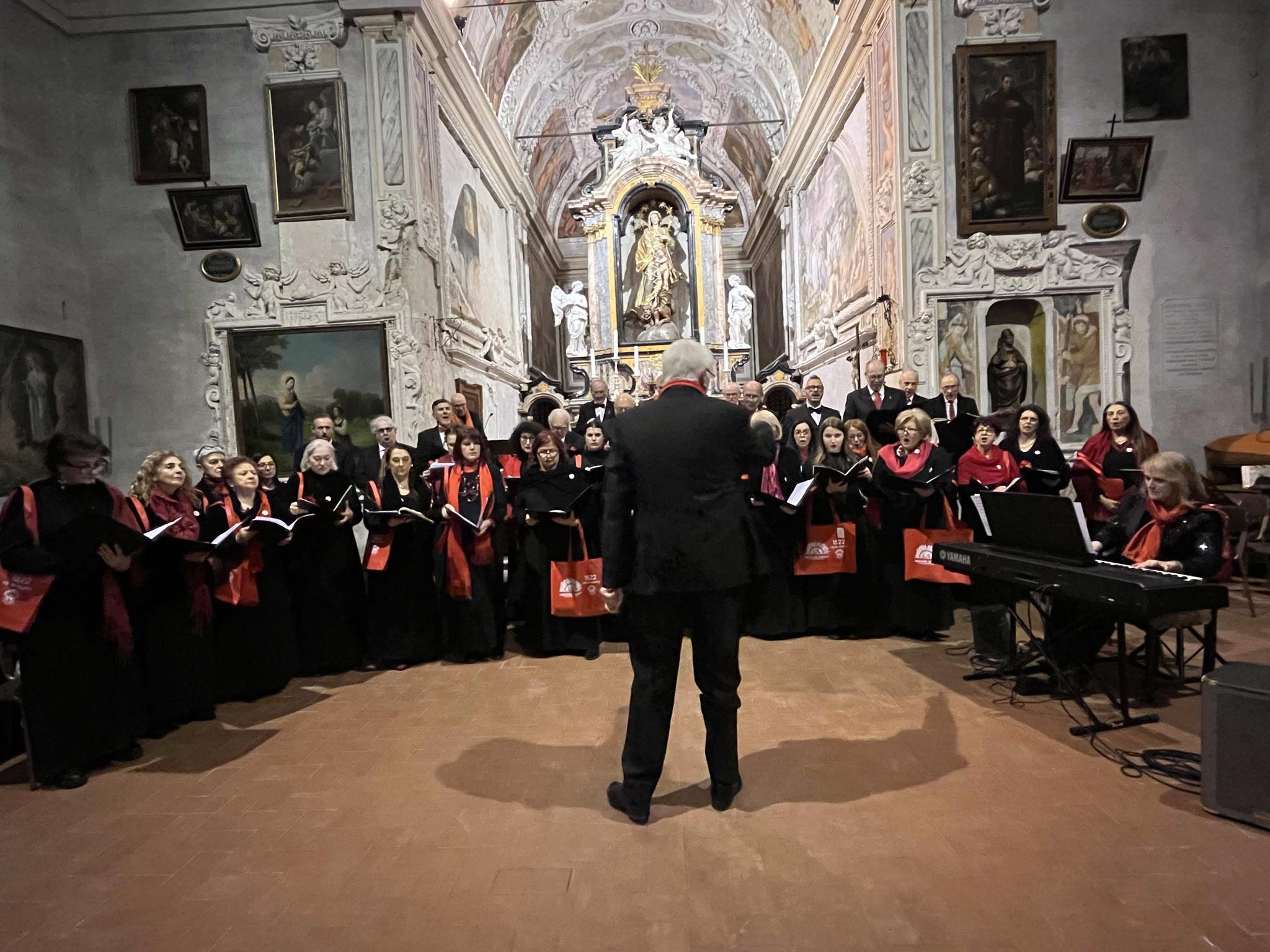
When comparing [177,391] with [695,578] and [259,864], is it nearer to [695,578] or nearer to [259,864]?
[259,864]

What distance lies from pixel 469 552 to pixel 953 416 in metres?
5.55

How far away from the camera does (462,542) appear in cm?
582

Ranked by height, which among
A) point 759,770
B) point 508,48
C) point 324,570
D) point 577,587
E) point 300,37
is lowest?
point 759,770

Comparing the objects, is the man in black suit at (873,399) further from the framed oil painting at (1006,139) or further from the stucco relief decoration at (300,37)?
the stucco relief decoration at (300,37)

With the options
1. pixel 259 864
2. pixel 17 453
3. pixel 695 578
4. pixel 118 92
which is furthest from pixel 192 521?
pixel 118 92

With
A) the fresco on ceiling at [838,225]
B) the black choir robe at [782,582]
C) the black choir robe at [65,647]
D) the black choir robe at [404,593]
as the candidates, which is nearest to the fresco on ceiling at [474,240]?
the fresco on ceiling at [838,225]

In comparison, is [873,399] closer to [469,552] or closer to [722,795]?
[469,552]

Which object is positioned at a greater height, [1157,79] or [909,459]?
A: [1157,79]

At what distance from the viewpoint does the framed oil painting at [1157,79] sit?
32.1 ft

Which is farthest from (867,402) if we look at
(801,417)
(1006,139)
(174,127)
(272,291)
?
(174,127)

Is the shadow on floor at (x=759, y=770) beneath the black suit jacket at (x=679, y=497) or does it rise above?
beneath

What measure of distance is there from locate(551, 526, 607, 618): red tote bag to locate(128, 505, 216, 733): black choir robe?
8.09ft

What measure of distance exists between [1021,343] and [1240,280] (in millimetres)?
3137

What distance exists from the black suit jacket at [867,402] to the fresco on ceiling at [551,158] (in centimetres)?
1315
